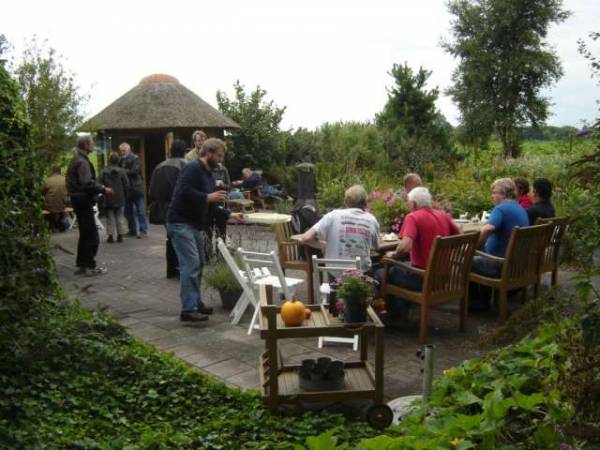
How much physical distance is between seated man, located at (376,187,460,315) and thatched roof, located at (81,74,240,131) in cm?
1314

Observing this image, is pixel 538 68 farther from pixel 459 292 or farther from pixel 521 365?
pixel 521 365

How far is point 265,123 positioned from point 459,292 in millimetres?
14989

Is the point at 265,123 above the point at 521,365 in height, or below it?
above

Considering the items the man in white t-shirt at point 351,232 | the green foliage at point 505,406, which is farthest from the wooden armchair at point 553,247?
the green foliage at point 505,406

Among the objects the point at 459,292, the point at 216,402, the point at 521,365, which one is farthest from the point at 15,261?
the point at 459,292

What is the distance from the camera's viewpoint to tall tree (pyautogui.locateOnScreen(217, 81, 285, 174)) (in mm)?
20312

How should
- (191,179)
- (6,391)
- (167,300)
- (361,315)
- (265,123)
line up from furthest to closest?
Answer: (265,123)
(167,300)
(191,179)
(361,315)
(6,391)

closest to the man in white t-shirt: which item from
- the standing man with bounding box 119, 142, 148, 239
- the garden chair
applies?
the garden chair

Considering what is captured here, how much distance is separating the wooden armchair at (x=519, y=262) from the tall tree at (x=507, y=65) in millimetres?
29131

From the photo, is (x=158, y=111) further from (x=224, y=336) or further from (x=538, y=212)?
(x=224, y=336)

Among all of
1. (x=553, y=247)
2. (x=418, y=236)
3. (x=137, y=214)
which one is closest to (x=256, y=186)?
(x=137, y=214)

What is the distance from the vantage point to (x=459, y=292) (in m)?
6.29

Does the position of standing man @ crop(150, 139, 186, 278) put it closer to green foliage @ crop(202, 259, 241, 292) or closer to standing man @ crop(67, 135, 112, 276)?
standing man @ crop(67, 135, 112, 276)

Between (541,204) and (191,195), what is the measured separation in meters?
4.09
